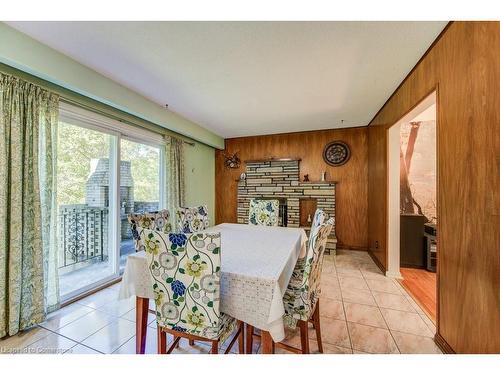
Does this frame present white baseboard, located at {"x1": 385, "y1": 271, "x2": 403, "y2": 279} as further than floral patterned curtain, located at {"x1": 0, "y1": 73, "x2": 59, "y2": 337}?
Yes

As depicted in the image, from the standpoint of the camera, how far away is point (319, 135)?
432 cm

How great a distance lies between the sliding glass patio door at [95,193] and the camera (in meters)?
2.32

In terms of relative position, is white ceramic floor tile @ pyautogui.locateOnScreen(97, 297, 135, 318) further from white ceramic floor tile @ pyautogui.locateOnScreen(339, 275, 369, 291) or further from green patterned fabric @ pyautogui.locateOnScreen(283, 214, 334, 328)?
white ceramic floor tile @ pyautogui.locateOnScreen(339, 275, 369, 291)

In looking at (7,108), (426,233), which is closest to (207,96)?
(7,108)

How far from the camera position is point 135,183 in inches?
123

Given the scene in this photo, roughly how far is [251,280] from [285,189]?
3449mm

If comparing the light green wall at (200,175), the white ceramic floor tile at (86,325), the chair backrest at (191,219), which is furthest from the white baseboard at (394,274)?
the light green wall at (200,175)

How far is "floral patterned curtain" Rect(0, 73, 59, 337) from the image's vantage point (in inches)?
65.4

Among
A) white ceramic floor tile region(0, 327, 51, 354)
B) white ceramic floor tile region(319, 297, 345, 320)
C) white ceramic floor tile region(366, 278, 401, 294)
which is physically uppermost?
white ceramic floor tile region(0, 327, 51, 354)

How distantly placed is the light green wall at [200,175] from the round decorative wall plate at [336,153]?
253 centimetres

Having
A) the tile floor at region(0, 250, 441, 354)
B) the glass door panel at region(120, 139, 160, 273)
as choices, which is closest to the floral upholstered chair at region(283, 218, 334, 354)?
the tile floor at region(0, 250, 441, 354)

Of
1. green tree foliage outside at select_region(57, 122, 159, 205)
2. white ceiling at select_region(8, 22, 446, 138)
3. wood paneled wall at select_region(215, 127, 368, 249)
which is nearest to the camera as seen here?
white ceiling at select_region(8, 22, 446, 138)

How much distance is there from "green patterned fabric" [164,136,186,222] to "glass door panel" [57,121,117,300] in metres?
0.84

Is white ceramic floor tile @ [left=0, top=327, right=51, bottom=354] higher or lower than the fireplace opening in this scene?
lower
